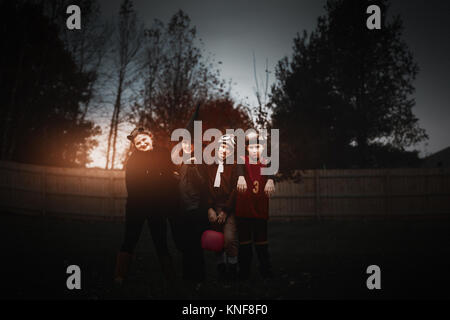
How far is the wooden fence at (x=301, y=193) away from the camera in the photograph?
1612 cm

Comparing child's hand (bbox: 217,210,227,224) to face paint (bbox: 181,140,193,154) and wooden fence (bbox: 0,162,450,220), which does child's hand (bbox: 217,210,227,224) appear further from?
wooden fence (bbox: 0,162,450,220)

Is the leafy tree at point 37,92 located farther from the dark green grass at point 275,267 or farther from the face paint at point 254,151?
the face paint at point 254,151

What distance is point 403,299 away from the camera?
14.8 feet

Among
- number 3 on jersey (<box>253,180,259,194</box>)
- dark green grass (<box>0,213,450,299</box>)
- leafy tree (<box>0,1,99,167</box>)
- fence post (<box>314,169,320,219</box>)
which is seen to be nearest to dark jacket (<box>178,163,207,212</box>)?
number 3 on jersey (<box>253,180,259,194</box>)

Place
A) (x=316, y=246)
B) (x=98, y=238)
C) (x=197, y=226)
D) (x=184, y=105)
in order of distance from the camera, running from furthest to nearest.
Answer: (x=184, y=105) → (x=98, y=238) → (x=316, y=246) → (x=197, y=226)

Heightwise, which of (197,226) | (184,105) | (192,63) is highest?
(192,63)

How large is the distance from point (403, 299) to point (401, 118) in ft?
63.1

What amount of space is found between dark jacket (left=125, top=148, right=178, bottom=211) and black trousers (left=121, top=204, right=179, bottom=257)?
5cm

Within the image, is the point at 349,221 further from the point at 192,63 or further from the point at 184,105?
the point at 192,63

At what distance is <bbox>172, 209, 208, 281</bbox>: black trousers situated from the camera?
18.1 ft

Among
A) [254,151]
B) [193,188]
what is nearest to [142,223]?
[193,188]
